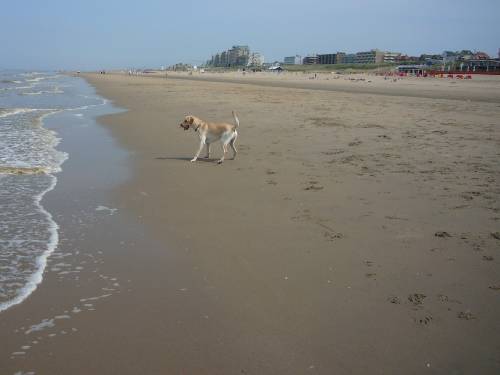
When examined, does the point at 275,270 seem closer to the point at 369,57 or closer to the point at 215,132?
the point at 215,132

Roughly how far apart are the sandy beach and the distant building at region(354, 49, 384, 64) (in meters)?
147

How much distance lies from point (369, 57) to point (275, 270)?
157995 mm

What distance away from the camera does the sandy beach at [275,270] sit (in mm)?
2840

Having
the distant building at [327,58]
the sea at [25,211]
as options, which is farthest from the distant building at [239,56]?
the sea at [25,211]

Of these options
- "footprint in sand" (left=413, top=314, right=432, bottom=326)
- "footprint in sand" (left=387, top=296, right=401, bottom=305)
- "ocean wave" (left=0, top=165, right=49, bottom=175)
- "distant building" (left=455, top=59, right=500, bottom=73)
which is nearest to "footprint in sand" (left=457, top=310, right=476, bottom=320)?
"footprint in sand" (left=413, top=314, right=432, bottom=326)

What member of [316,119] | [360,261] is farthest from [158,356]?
[316,119]

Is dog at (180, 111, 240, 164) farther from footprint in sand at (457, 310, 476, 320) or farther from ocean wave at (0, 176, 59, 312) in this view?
footprint in sand at (457, 310, 476, 320)

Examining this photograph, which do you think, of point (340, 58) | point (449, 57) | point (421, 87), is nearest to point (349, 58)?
point (340, 58)

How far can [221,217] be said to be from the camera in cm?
556

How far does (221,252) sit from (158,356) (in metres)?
1.75

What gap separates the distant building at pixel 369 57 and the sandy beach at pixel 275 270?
483 feet

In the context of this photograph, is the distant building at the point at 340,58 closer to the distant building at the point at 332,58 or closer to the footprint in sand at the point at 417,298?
the distant building at the point at 332,58

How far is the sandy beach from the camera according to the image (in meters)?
2.84

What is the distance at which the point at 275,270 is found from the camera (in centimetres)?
405
